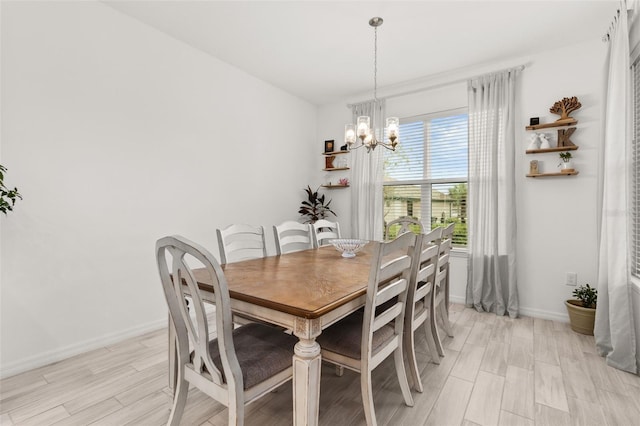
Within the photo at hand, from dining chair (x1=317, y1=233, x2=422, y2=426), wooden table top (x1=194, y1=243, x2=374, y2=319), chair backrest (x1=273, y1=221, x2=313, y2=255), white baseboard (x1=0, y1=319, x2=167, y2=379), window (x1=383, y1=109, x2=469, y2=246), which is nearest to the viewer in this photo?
wooden table top (x1=194, y1=243, x2=374, y2=319)

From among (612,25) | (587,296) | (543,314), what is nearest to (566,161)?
(612,25)

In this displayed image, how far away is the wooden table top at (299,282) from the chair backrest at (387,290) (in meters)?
0.09

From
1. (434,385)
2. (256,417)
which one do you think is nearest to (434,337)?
(434,385)

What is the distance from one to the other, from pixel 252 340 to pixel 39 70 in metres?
2.45

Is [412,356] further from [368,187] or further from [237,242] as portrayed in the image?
[368,187]

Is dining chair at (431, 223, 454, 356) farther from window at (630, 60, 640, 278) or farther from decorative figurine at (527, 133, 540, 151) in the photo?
decorative figurine at (527, 133, 540, 151)

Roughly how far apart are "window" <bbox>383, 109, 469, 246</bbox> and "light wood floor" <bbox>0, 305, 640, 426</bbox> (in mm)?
1705

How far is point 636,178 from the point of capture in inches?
91.8

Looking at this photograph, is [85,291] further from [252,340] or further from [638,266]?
[638,266]

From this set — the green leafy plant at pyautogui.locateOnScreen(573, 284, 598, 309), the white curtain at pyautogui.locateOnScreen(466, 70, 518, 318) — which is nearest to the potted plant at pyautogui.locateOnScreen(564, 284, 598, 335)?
the green leafy plant at pyautogui.locateOnScreen(573, 284, 598, 309)

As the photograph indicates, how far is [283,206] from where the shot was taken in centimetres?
427

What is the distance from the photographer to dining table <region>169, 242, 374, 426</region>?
1.18 metres

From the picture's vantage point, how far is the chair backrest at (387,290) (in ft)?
4.45

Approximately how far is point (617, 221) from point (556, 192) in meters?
0.89
